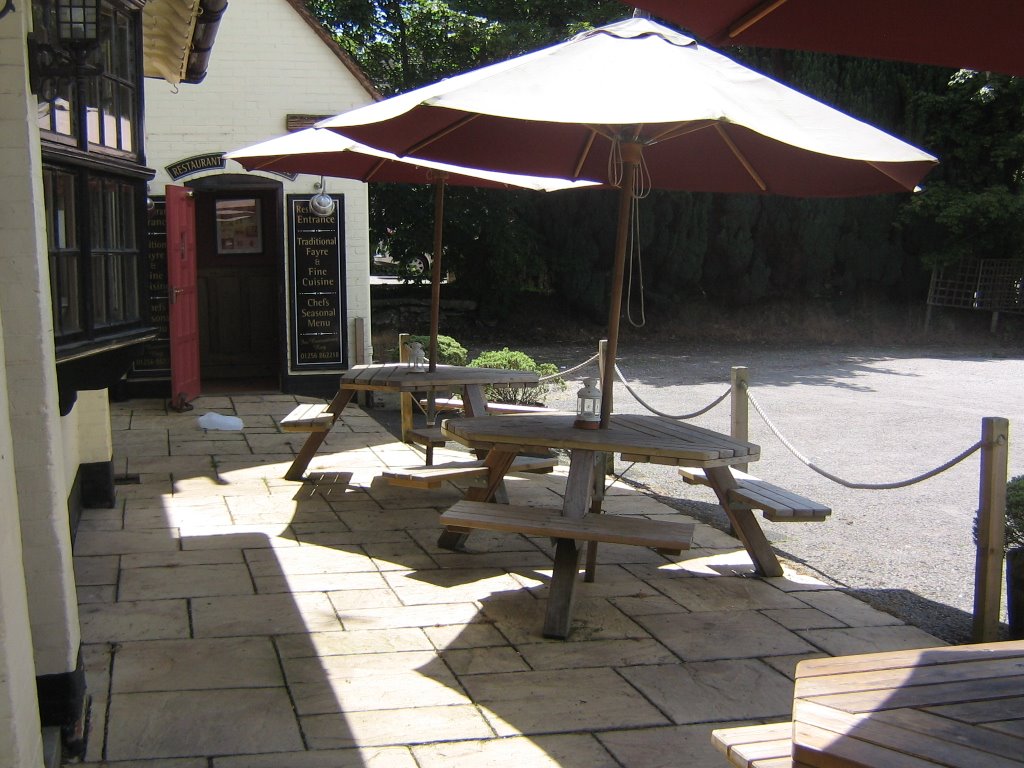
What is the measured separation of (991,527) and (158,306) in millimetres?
8118

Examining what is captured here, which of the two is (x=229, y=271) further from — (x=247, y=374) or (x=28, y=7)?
(x=28, y=7)

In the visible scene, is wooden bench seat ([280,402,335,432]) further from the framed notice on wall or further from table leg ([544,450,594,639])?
the framed notice on wall

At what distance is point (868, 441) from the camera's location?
8.89m

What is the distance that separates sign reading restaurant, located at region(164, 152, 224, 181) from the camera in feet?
32.3

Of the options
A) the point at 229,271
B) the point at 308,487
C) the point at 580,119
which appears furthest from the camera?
the point at 229,271

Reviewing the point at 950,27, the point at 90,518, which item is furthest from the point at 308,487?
the point at 950,27

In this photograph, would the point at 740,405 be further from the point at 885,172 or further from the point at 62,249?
the point at 62,249

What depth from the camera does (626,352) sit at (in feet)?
56.2

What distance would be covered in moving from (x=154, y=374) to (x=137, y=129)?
581 cm

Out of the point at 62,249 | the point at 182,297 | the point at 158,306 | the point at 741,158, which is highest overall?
the point at 741,158

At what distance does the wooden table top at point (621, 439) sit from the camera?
13.5ft

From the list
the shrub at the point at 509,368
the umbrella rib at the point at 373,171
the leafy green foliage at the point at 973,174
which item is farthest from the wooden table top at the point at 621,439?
the leafy green foliage at the point at 973,174

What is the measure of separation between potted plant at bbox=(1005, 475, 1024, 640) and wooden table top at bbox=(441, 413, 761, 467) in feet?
3.56

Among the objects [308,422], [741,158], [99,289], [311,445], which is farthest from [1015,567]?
[311,445]
